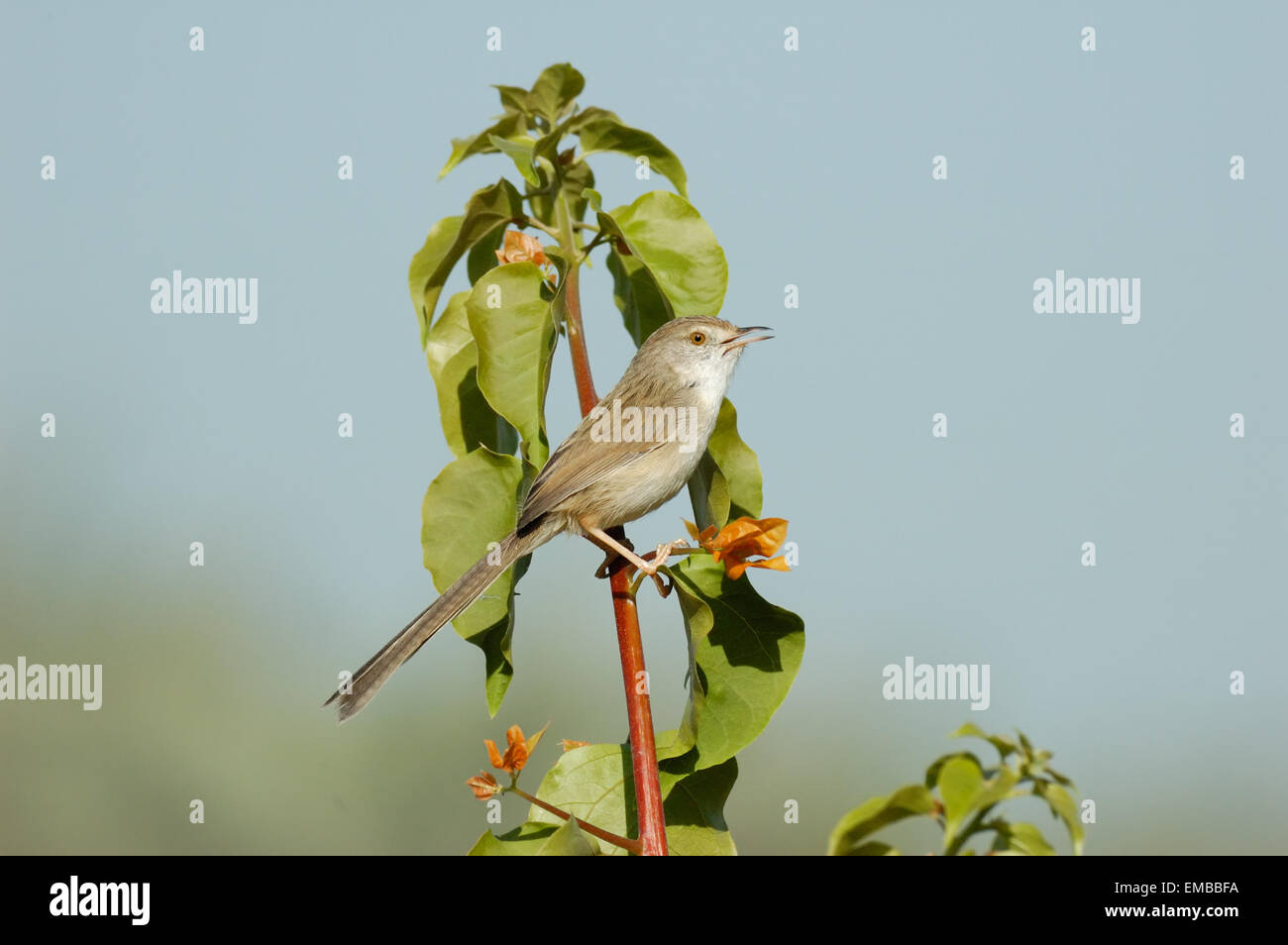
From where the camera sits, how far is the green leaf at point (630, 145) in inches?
93.3

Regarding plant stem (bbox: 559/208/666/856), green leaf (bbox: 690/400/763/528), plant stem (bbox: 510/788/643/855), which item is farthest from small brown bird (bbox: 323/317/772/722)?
plant stem (bbox: 510/788/643/855)

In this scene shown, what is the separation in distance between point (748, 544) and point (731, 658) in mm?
352

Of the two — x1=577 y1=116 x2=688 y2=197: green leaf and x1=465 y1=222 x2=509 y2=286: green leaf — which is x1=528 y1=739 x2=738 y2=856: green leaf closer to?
x1=465 y1=222 x2=509 y2=286: green leaf

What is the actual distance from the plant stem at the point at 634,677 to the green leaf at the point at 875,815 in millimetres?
446

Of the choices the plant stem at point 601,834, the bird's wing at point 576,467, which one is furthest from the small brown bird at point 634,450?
the plant stem at point 601,834

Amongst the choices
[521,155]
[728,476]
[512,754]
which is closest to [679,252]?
[521,155]

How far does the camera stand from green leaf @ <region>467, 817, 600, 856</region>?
6.03 ft

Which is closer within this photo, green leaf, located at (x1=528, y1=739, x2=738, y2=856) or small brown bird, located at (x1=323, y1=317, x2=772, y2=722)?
green leaf, located at (x1=528, y1=739, x2=738, y2=856)

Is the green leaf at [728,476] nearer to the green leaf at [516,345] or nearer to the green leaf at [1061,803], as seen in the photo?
the green leaf at [516,345]

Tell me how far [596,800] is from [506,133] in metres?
1.48

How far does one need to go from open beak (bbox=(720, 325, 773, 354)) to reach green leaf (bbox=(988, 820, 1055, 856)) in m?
2.20

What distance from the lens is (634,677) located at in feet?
6.42
